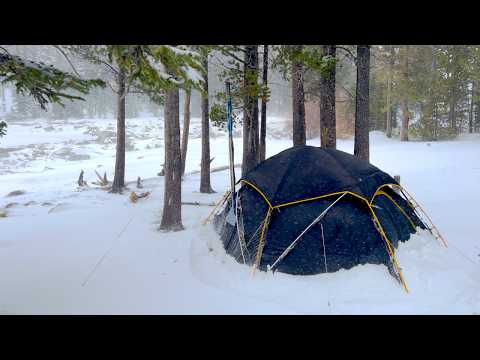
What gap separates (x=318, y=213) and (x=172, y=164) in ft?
14.1

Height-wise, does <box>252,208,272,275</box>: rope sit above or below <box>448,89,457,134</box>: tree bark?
below

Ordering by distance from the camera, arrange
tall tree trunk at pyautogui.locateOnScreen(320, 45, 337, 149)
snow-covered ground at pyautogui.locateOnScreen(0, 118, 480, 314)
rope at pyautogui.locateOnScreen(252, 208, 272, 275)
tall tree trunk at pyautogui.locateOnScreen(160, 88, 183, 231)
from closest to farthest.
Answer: snow-covered ground at pyautogui.locateOnScreen(0, 118, 480, 314), rope at pyautogui.locateOnScreen(252, 208, 272, 275), tall tree trunk at pyautogui.locateOnScreen(160, 88, 183, 231), tall tree trunk at pyautogui.locateOnScreen(320, 45, 337, 149)

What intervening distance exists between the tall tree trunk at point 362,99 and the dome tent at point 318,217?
306 centimetres

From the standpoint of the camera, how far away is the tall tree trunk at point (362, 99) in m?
9.60

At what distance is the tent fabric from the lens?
598cm

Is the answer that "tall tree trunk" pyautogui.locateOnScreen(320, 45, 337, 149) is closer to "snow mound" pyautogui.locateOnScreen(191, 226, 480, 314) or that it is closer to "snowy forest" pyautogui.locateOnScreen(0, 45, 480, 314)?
"snowy forest" pyautogui.locateOnScreen(0, 45, 480, 314)

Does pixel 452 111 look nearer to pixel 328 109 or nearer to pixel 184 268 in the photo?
pixel 328 109

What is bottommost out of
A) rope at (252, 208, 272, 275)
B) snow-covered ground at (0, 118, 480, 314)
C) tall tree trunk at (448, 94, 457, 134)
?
snow-covered ground at (0, 118, 480, 314)

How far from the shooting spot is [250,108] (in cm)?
1132

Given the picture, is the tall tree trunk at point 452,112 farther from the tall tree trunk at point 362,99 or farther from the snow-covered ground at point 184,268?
the tall tree trunk at point 362,99

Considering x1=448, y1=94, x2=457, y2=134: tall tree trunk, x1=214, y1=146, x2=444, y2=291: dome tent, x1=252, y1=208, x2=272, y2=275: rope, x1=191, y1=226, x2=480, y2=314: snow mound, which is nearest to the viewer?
x1=191, y1=226, x2=480, y2=314: snow mound

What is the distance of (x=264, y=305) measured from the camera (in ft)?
17.4

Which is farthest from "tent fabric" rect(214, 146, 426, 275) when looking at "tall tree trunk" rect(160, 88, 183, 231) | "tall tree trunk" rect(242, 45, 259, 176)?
"tall tree trunk" rect(242, 45, 259, 176)
